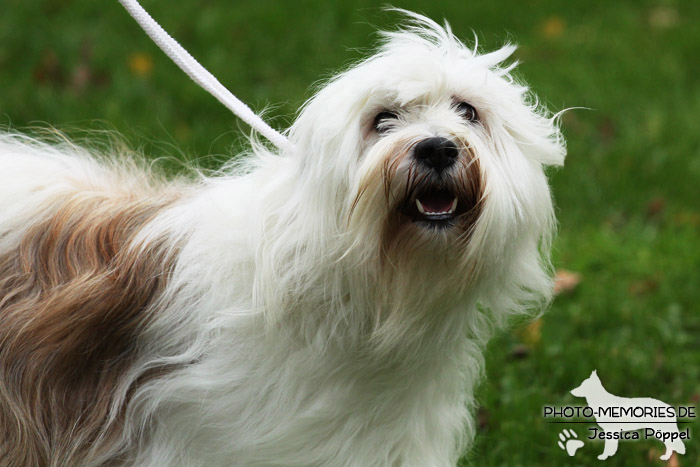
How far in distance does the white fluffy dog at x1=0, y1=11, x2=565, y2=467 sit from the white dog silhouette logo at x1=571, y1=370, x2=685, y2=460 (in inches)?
43.5

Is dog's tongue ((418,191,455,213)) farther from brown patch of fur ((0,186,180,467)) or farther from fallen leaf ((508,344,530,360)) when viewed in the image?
fallen leaf ((508,344,530,360))

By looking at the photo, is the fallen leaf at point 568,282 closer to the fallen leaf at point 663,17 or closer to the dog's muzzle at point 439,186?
the dog's muzzle at point 439,186

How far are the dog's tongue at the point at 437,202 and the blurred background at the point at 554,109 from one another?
1.76 metres

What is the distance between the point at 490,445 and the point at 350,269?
5.90 ft

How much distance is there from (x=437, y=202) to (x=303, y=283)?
48 centimetres

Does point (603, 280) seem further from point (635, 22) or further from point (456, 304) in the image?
point (635, 22)

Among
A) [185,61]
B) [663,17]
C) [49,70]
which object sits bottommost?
[49,70]

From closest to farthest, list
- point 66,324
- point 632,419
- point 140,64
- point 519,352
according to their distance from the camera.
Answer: point 66,324 → point 632,419 → point 519,352 → point 140,64

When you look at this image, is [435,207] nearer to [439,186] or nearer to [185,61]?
[439,186]

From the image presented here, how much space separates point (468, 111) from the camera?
297cm

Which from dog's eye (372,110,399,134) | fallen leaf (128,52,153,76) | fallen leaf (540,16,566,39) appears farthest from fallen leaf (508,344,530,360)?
fallen leaf (540,16,566,39)

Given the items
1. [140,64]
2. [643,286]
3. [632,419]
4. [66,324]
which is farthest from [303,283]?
[140,64]

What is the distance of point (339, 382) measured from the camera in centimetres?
314

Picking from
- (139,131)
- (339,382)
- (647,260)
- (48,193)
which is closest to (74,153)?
(48,193)
